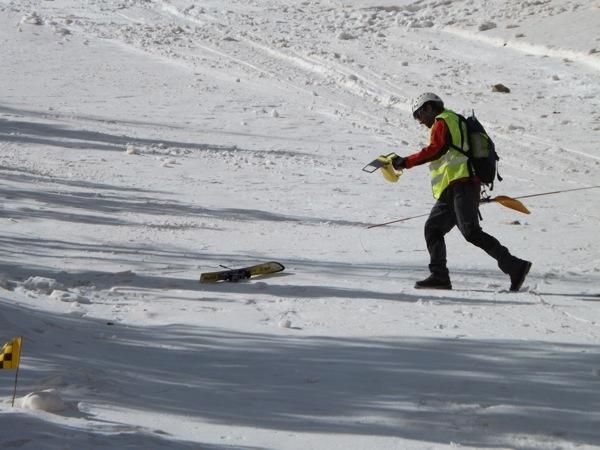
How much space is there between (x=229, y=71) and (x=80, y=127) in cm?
458

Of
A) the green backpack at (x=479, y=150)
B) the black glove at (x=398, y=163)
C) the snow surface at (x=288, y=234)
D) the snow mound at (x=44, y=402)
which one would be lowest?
the snow surface at (x=288, y=234)

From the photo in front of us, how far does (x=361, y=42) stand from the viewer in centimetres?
2358

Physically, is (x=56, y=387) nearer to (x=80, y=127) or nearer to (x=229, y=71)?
(x=80, y=127)

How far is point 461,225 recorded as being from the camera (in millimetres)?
8594

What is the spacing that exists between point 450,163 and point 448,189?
22cm

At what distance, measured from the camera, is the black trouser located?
28.0 ft

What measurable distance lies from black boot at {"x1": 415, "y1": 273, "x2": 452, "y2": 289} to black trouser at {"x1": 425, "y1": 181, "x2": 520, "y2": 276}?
3cm

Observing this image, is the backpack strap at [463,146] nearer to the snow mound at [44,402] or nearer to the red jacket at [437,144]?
the red jacket at [437,144]

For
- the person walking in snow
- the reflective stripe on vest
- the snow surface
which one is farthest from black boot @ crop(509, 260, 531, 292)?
the reflective stripe on vest

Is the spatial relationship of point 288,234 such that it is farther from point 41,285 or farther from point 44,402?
point 44,402

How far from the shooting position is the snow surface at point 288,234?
5.73 metres

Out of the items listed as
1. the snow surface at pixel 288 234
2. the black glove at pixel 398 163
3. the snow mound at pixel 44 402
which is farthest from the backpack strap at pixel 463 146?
the snow mound at pixel 44 402

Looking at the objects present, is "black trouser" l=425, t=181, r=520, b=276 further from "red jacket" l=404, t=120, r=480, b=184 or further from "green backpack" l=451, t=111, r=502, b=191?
"red jacket" l=404, t=120, r=480, b=184

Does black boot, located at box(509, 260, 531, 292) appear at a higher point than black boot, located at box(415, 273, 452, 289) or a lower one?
higher
